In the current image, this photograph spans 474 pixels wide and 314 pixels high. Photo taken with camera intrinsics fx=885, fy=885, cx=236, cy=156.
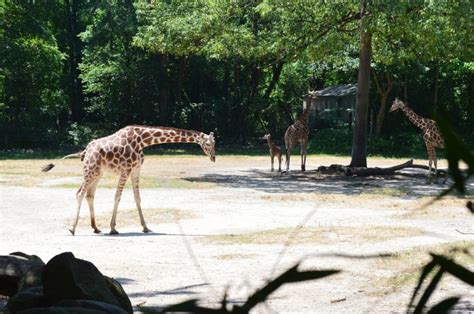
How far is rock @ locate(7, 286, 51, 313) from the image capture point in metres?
4.56

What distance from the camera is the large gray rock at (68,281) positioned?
463cm

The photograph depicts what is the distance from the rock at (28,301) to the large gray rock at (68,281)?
5 cm

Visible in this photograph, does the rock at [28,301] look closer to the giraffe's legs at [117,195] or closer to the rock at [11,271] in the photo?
the rock at [11,271]

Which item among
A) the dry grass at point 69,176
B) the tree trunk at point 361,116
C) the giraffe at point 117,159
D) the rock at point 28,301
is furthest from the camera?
the tree trunk at point 361,116

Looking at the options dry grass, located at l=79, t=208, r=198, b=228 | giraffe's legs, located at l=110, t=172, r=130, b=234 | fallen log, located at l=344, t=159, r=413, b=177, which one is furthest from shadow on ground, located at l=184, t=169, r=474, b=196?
giraffe's legs, located at l=110, t=172, r=130, b=234

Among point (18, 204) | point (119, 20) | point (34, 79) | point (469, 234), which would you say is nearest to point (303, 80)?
point (119, 20)

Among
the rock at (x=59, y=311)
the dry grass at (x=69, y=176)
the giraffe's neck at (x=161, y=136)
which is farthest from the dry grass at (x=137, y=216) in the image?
the rock at (x=59, y=311)

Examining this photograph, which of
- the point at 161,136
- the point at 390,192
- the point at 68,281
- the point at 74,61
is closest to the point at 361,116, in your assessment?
the point at 390,192

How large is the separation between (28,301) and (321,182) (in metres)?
16.5

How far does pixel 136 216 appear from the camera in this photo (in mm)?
13906

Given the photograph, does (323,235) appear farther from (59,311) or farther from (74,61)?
(74,61)

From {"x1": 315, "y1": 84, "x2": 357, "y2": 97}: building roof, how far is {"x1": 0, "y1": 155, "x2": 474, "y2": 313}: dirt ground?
1440cm

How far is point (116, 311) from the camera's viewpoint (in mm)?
4332

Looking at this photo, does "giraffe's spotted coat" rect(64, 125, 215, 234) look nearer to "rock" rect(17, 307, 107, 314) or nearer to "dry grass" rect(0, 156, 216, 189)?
"dry grass" rect(0, 156, 216, 189)
